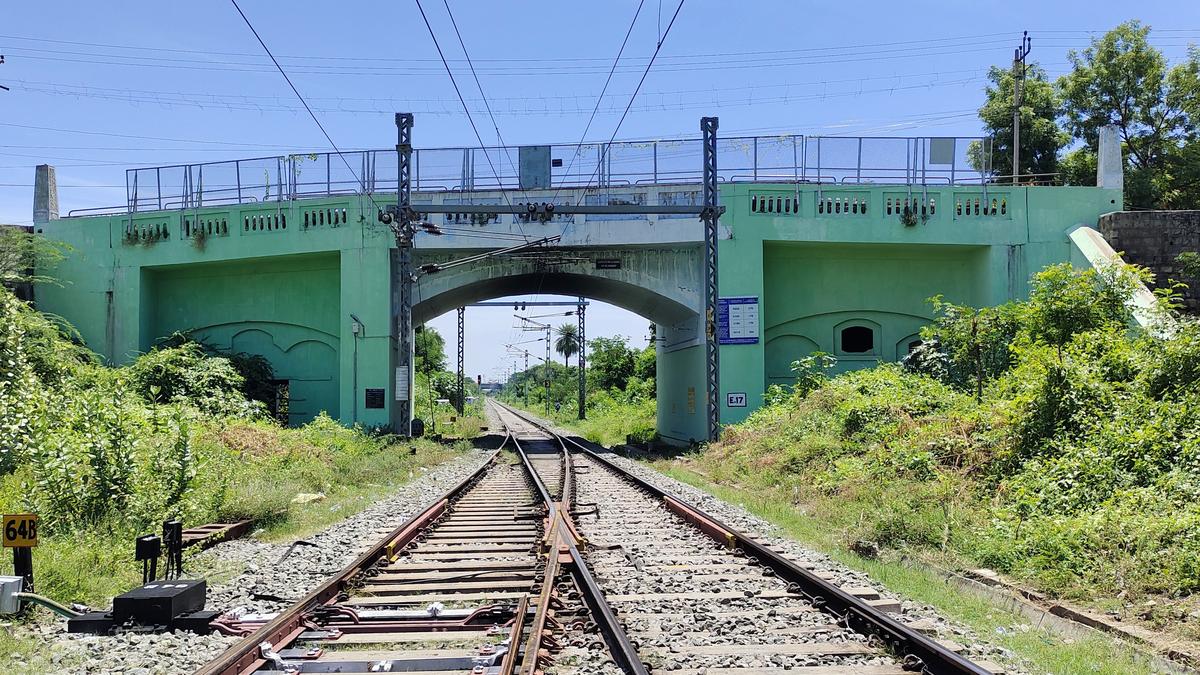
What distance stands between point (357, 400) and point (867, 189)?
16.4 m

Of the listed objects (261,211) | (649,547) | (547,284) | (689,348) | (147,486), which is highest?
(261,211)

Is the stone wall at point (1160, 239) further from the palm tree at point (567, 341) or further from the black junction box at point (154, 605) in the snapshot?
the palm tree at point (567, 341)

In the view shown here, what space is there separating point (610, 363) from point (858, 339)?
40.4 m

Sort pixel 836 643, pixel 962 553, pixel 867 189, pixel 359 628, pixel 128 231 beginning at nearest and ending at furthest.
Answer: pixel 836 643 → pixel 359 628 → pixel 962 553 → pixel 867 189 → pixel 128 231

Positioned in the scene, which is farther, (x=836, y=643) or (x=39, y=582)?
(x=39, y=582)

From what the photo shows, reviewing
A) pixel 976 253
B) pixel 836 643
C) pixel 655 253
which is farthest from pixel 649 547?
pixel 976 253

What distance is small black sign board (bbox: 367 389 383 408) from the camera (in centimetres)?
2603

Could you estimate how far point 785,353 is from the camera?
27078 millimetres

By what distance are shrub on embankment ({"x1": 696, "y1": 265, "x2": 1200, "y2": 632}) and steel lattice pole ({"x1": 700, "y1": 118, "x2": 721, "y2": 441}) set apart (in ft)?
12.7

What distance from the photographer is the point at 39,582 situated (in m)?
6.85

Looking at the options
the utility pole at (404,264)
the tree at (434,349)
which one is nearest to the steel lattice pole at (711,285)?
the utility pole at (404,264)

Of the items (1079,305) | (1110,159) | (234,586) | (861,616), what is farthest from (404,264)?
(1110,159)

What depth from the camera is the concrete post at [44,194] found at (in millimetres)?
27875

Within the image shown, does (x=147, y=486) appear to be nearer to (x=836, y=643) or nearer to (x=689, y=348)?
(x=836, y=643)
